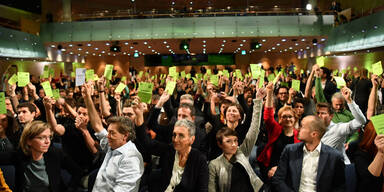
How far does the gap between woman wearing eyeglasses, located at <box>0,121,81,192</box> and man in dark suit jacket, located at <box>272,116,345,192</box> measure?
2.06 m

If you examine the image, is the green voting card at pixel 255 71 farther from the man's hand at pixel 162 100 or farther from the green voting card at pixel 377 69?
the man's hand at pixel 162 100

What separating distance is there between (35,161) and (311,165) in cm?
248

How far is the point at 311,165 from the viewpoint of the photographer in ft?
9.09

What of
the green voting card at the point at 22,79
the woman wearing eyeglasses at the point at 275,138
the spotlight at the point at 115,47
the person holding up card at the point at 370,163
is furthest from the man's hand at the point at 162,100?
the spotlight at the point at 115,47

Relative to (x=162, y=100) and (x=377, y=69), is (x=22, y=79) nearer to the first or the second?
(x=162, y=100)

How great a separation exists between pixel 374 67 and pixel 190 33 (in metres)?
12.3

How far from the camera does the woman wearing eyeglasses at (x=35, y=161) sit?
283cm

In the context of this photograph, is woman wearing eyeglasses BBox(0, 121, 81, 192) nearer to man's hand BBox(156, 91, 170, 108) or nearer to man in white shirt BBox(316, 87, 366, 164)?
man's hand BBox(156, 91, 170, 108)

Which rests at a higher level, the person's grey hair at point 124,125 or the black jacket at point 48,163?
the person's grey hair at point 124,125

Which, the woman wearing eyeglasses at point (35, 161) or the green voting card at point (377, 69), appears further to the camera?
the green voting card at point (377, 69)

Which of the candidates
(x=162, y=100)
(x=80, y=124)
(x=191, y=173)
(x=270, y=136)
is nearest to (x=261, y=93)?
(x=270, y=136)

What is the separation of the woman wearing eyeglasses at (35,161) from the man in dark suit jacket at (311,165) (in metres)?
2.06

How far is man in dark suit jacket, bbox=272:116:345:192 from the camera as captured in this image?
269 centimetres

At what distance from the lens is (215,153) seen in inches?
144
